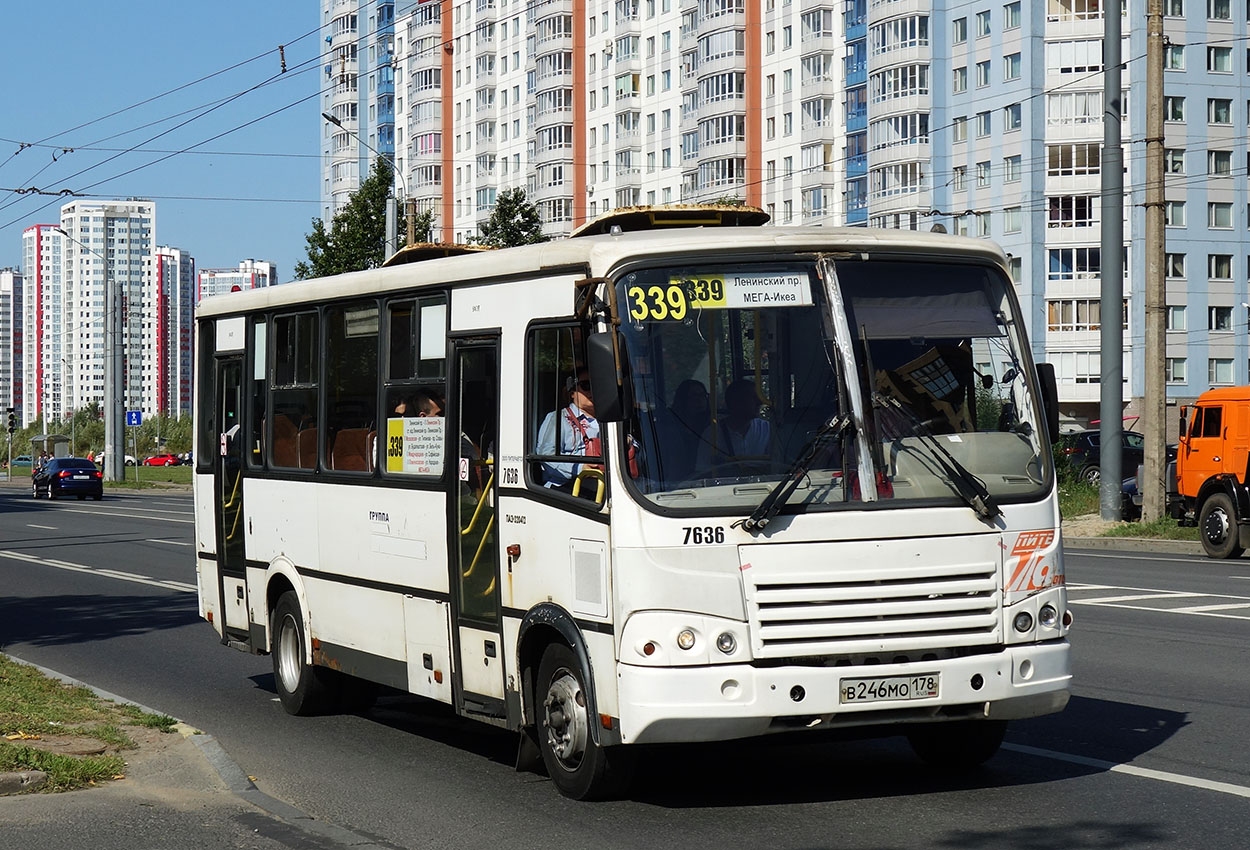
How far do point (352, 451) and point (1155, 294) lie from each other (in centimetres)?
2144

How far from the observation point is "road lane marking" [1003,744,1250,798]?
8016mm

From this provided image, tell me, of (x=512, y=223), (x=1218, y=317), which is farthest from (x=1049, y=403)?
(x=1218, y=317)

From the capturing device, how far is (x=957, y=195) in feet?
287

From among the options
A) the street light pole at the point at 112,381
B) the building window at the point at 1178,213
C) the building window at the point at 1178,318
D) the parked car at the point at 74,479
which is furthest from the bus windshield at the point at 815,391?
the building window at the point at 1178,213

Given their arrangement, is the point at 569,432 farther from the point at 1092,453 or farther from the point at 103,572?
the point at 1092,453

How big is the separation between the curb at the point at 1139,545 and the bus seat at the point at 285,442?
61.0ft

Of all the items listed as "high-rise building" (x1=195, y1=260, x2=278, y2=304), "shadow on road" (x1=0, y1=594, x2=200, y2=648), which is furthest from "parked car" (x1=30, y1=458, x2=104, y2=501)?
"high-rise building" (x1=195, y1=260, x2=278, y2=304)

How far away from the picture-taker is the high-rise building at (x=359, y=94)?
416 ft

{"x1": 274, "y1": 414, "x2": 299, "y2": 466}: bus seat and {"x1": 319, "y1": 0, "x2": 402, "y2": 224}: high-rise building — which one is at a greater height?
{"x1": 319, "y1": 0, "x2": 402, "y2": 224}: high-rise building

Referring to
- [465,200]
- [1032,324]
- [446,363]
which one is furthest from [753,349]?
[465,200]

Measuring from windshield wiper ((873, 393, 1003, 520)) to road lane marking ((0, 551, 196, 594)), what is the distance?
45.8 ft

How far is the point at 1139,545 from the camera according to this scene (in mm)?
28359

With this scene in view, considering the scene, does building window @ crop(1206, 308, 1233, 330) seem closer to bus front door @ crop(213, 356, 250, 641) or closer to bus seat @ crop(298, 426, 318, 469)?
bus front door @ crop(213, 356, 250, 641)

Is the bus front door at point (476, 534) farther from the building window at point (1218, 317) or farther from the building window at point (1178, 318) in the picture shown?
the building window at point (1218, 317)
